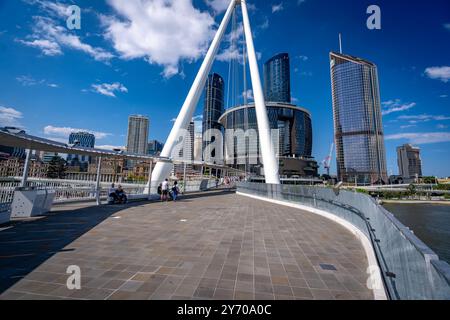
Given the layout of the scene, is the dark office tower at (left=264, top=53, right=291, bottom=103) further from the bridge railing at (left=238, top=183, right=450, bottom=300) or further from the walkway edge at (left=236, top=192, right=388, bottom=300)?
the bridge railing at (left=238, top=183, right=450, bottom=300)

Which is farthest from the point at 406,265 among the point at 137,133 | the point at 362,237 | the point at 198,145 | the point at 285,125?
the point at 137,133

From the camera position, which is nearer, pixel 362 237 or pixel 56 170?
pixel 362 237

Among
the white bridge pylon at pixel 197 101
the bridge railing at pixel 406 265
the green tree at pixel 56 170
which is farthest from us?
the green tree at pixel 56 170

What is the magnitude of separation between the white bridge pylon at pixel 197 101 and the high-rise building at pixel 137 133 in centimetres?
15888

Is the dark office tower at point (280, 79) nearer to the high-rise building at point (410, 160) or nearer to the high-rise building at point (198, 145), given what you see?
the high-rise building at point (198, 145)

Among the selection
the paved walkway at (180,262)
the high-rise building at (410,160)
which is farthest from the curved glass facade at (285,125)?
the paved walkway at (180,262)

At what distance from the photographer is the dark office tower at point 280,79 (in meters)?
160

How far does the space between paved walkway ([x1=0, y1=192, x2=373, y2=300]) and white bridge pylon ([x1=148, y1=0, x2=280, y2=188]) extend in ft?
38.9

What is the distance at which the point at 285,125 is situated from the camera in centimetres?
Answer: 12231

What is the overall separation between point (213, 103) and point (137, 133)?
3119 inches

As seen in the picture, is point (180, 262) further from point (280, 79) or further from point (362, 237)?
point (280, 79)

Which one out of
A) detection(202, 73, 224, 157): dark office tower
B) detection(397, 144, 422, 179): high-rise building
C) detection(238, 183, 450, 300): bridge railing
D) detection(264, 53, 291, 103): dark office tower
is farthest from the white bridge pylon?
detection(397, 144, 422, 179): high-rise building

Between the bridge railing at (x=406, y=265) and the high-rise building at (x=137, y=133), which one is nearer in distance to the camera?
the bridge railing at (x=406, y=265)
